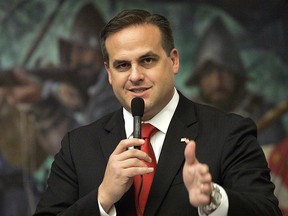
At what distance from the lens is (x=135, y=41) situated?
2.46 metres

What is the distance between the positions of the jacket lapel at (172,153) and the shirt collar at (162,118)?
23mm

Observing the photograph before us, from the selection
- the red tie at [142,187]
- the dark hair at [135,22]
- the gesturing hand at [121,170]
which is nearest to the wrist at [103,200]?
the gesturing hand at [121,170]

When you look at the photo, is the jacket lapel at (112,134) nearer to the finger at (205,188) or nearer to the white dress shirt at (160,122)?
the white dress shirt at (160,122)

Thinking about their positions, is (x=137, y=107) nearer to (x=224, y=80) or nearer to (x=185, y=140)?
(x=185, y=140)

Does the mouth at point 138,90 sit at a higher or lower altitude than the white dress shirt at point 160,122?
higher

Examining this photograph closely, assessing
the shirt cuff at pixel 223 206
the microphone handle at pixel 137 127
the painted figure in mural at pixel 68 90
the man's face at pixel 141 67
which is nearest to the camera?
the shirt cuff at pixel 223 206

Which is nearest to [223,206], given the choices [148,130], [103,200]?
[103,200]

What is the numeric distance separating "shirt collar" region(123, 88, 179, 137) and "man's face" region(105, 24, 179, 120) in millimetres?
25

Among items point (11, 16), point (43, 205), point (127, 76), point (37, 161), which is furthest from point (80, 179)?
point (11, 16)

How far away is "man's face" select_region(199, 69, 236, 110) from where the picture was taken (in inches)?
183

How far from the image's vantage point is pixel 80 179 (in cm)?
249

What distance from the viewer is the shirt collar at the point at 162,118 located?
8.28ft

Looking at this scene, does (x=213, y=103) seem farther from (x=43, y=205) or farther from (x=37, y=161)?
(x=43, y=205)

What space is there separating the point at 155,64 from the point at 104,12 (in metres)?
2.28
